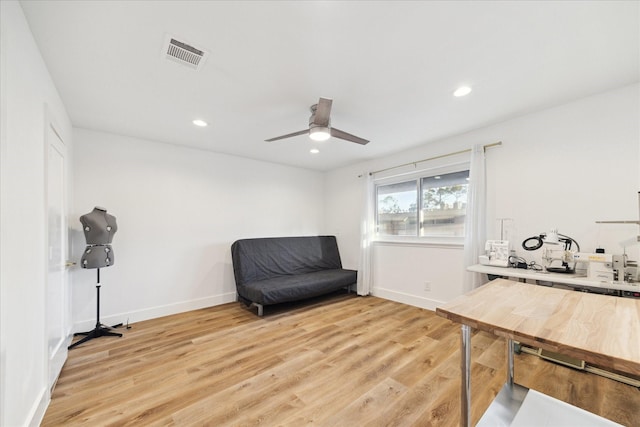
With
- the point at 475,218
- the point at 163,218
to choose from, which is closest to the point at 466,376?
the point at 475,218

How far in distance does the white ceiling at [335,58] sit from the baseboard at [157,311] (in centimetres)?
234

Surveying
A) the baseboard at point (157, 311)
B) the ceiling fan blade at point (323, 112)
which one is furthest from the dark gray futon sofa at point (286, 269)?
the ceiling fan blade at point (323, 112)

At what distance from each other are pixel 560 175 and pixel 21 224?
4307 mm

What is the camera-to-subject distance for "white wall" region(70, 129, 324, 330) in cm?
305

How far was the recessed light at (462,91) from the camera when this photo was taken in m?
2.19

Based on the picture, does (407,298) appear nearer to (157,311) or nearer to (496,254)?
(496,254)

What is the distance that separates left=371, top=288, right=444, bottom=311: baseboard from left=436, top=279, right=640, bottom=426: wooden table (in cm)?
217

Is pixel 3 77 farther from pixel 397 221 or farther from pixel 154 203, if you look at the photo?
pixel 397 221

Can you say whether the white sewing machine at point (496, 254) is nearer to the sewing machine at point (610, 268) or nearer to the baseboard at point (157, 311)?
the sewing machine at point (610, 268)

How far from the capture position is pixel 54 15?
1.45m

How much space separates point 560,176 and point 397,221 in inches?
83.6

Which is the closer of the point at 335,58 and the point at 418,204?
the point at 335,58

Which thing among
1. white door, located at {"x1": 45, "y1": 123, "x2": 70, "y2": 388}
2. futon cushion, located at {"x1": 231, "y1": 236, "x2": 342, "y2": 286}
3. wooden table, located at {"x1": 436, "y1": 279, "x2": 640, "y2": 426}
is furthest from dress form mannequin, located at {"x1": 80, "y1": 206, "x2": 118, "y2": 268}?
wooden table, located at {"x1": 436, "y1": 279, "x2": 640, "y2": 426}

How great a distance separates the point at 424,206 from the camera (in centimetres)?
391
